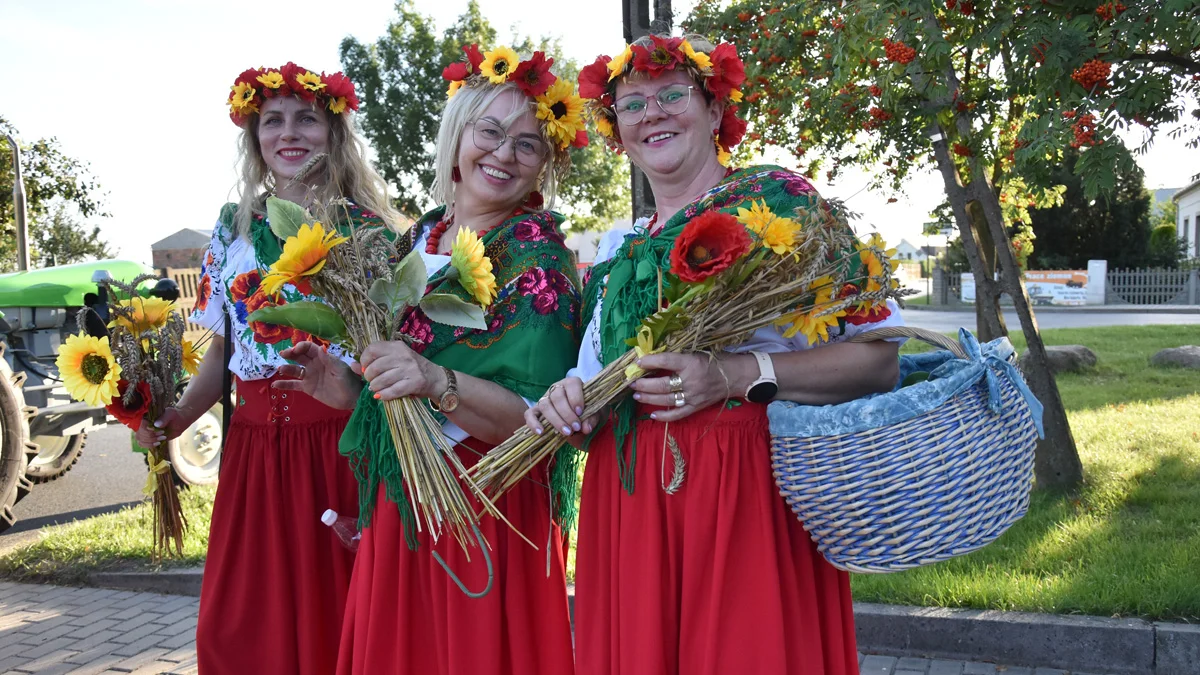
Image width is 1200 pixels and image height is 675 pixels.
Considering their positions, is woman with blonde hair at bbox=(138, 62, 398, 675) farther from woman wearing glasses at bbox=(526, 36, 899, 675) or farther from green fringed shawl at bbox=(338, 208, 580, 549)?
woman wearing glasses at bbox=(526, 36, 899, 675)

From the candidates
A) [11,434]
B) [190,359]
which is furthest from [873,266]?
[11,434]

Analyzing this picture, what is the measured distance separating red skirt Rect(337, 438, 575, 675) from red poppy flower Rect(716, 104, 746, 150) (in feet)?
3.00

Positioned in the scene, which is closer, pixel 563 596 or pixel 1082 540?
pixel 563 596

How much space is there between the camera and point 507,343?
7.24ft

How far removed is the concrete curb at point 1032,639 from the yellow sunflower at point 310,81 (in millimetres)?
1894

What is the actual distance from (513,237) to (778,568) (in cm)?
100

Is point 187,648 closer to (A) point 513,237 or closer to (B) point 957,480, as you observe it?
(A) point 513,237

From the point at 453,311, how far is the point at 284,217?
16.0 inches

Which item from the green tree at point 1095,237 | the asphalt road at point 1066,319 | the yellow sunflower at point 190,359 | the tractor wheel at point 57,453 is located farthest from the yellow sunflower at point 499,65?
the green tree at point 1095,237

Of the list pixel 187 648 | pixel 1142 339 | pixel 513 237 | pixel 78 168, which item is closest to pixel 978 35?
pixel 513 237

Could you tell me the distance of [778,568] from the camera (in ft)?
6.03

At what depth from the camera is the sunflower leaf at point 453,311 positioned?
6.68ft

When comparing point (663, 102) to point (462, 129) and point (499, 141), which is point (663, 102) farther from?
point (462, 129)

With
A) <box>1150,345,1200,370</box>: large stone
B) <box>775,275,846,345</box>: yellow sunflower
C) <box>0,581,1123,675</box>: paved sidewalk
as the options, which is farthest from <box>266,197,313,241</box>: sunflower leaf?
<box>1150,345,1200,370</box>: large stone
